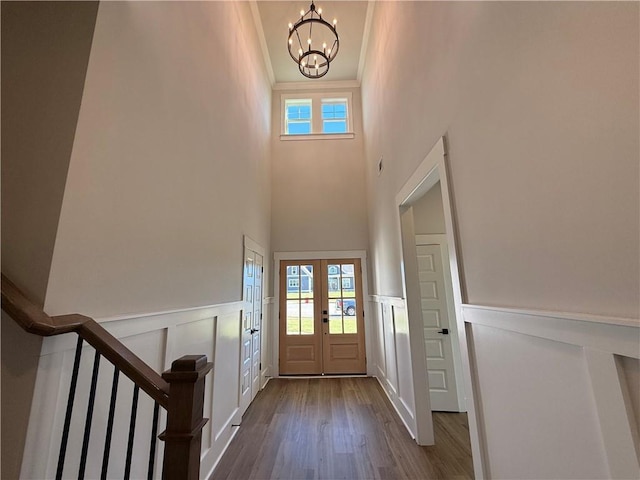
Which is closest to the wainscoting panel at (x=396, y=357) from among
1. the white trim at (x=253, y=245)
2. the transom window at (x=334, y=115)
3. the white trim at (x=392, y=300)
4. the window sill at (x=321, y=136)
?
the white trim at (x=392, y=300)

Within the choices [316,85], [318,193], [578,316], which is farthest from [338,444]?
[316,85]

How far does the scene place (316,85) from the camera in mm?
5840

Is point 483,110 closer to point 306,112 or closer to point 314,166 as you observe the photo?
point 314,166

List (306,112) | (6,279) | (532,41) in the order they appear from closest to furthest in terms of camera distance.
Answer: (6,279) → (532,41) → (306,112)

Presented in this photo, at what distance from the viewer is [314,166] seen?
18.1ft

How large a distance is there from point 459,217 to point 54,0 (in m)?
2.14

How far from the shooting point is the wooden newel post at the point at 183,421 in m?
0.82

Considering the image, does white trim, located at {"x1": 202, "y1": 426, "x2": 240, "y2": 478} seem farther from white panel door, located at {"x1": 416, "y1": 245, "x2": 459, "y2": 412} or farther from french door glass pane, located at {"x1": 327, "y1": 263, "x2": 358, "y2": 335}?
french door glass pane, located at {"x1": 327, "y1": 263, "x2": 358, "y2": 335}

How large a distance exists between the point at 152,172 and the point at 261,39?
435 centimetres

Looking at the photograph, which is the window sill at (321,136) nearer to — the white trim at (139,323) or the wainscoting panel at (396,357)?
the wainscoting panel at (396,357)

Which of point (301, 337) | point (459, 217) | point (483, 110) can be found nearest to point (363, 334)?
point (301, 337)

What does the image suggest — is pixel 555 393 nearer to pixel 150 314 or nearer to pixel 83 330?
pixel 83 330

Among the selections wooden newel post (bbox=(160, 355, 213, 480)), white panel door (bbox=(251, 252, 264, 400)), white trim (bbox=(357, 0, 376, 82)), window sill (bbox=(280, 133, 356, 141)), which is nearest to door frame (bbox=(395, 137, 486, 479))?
wooden newel post (bbox=(160, 355, 213, 480))

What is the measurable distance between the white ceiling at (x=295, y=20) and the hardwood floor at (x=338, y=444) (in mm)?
5683
